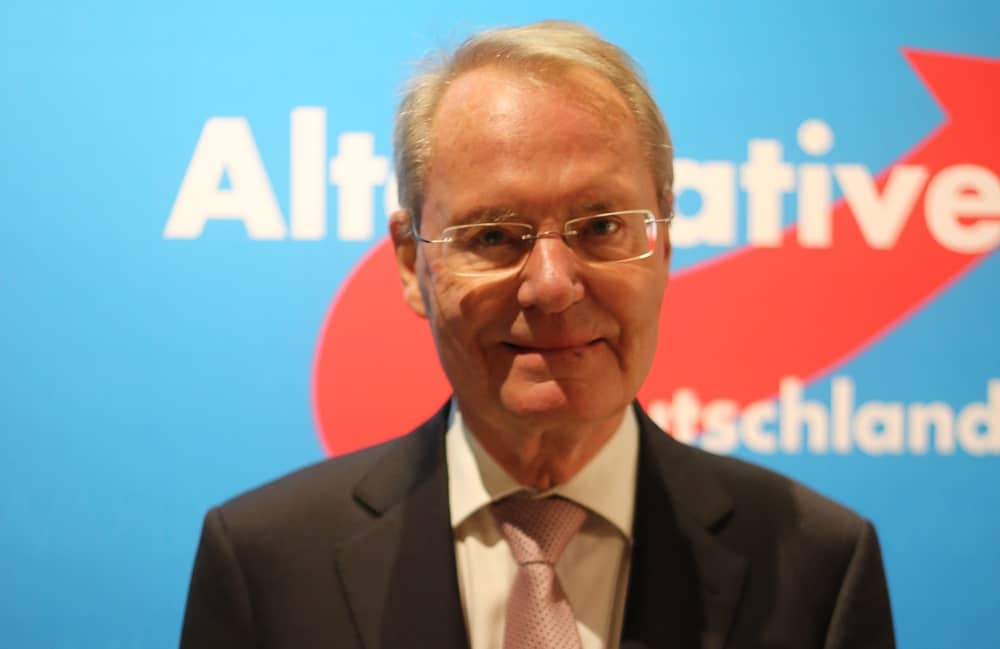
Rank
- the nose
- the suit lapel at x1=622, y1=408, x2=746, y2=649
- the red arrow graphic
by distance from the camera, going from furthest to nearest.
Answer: the red arrow graphic, the suit lapel at x1=622, y1=408, x2=746, y2=649, the nose

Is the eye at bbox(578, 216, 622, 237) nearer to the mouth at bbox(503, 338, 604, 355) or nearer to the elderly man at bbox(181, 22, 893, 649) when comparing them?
the elderly man at bbox(181, 22, 893, 649)

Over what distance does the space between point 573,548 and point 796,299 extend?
2.78 feet

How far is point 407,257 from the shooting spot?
150 centimetres

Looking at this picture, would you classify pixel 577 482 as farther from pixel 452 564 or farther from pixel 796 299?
pixel 796 299

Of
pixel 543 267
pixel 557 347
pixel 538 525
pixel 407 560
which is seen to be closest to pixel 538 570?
pixel 538 525

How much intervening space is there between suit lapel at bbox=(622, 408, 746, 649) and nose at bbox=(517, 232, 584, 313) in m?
0.38

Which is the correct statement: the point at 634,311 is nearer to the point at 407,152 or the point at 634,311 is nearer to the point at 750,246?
the point at 407,152

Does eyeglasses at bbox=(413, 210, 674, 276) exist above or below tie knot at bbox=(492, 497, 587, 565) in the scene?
above

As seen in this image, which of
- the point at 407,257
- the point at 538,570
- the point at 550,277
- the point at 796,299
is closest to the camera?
the point at 550,277

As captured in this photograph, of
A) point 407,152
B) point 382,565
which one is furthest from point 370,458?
point 407,152

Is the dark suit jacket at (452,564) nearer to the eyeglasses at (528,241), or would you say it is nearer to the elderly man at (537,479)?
the elderly man at (537,479)

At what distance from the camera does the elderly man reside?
129 centimetres

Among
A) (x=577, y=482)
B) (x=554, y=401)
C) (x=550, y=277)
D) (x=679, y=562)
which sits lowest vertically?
(x=679, y=562)

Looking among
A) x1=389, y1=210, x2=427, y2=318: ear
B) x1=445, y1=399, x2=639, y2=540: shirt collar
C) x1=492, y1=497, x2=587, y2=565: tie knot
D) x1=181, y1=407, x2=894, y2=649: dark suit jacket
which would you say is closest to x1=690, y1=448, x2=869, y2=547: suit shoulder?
x1=181, y1=407, x2=894, y2=649: dark suit jacket
